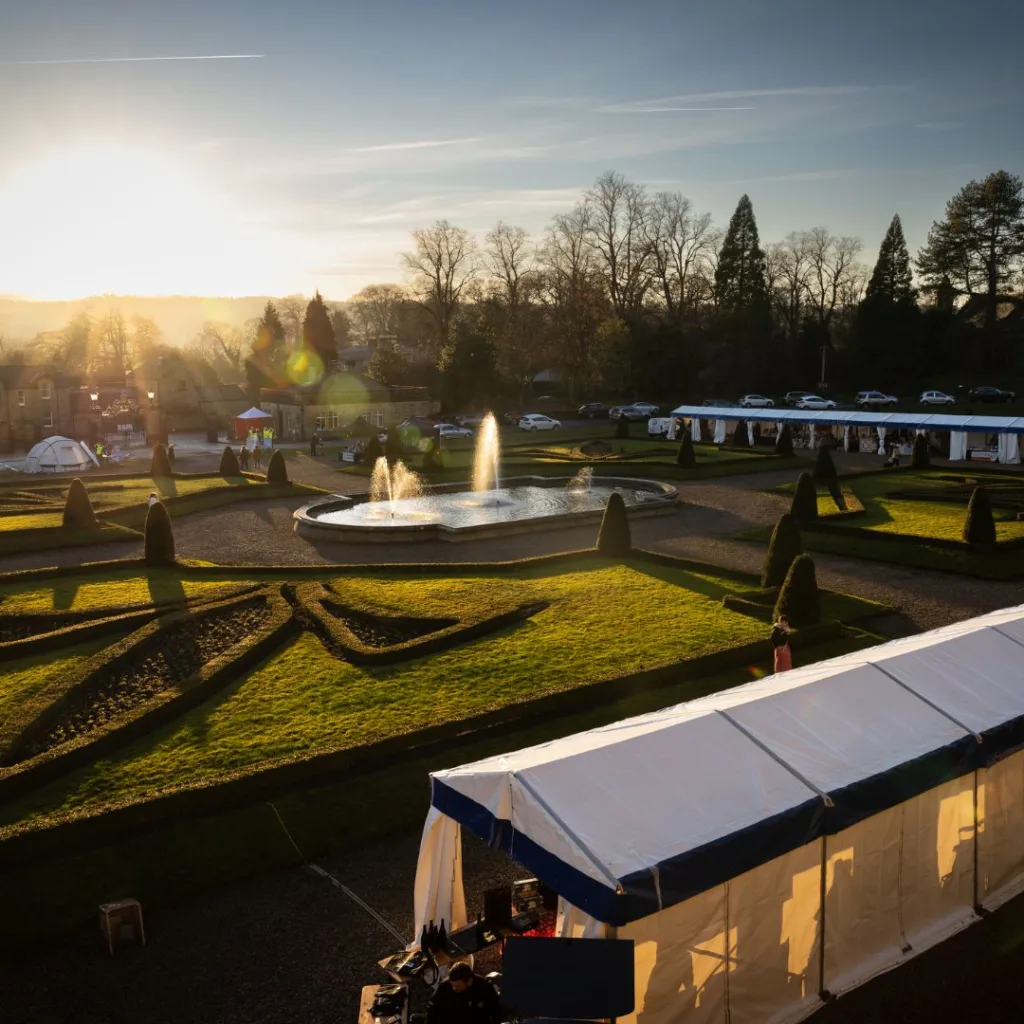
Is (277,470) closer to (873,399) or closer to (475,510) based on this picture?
(475,510)

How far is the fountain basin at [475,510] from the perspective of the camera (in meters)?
28.4

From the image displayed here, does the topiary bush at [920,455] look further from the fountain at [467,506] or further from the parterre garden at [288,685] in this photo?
the parterre garden at [288,685]

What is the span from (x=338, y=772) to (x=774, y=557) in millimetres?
11962

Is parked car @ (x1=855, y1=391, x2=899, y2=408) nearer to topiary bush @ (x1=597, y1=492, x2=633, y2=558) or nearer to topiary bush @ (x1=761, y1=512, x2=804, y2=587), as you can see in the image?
topiary bush @ (x1=597, y1=492, x2=633, y2=558)

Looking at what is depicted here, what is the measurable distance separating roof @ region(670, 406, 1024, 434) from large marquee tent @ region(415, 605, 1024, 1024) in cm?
3807

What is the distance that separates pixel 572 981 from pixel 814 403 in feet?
221

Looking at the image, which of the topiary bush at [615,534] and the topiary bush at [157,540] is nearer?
the topiary bush at [157,540]

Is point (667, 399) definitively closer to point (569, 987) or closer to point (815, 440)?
point (815, 440)

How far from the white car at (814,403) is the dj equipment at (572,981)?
6517 cm

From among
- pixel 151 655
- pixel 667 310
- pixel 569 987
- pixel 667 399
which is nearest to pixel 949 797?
pixel 569 987

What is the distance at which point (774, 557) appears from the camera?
20.8 metres

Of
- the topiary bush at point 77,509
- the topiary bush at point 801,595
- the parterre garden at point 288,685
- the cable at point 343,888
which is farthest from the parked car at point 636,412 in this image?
the cable at point 343,888

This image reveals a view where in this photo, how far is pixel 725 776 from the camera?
27.0 feet

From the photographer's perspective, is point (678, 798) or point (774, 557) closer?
point (678, 798)
